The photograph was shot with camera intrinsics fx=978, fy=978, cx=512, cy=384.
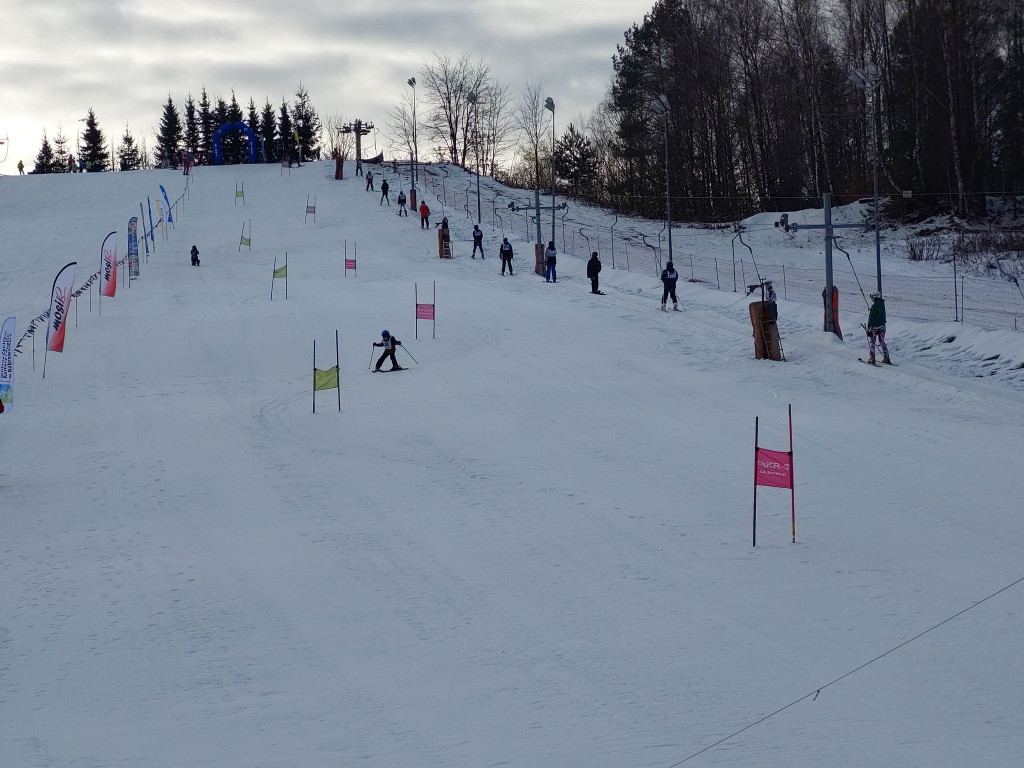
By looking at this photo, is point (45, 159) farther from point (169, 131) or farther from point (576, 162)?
point (576, 162)

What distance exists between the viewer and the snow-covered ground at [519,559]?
681 centimetres

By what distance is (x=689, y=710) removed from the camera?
693 cm

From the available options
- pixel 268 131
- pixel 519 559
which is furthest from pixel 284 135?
pixel 519 559

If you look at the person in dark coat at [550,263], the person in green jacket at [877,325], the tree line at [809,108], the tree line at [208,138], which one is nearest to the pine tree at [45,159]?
the tree line at [208,138]

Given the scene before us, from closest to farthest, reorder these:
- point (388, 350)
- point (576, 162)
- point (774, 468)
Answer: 1. point (774, 468)
2. point (388, 350)
3. point (576, 162)

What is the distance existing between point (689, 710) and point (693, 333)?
19365 mm

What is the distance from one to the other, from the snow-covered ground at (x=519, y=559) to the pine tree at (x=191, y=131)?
312ft

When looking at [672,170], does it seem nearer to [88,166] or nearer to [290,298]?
[290,298]

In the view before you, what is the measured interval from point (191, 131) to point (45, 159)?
16.8m

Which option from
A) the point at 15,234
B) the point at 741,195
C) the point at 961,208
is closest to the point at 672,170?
the point at 741,195

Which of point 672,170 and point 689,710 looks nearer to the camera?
point 689,710

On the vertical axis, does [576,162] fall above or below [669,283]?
above

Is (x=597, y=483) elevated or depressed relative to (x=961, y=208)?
depressed

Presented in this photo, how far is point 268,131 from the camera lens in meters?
110
